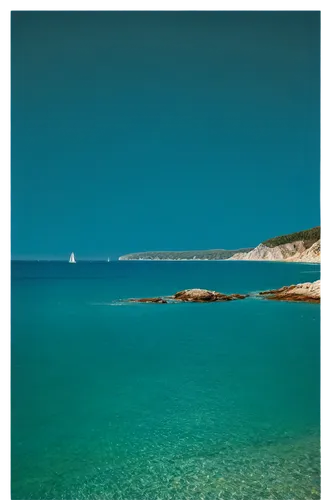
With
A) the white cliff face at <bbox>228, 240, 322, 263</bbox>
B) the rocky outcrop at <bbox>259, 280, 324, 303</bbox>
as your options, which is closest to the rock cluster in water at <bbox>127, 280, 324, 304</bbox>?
the rocky outcrop at <bbox>259, 280, 324, 303</bbox>

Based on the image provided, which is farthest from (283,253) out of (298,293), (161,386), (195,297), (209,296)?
(161,386)

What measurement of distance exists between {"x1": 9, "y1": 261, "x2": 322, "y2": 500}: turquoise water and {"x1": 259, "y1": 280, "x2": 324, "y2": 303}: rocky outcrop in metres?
0.10

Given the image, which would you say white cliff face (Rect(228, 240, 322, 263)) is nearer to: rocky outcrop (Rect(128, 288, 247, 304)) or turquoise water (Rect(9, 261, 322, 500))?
turquoise water (Rect(9, 261, 322, 500))

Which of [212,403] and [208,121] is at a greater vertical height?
[208,121]

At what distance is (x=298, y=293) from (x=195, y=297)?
4.51ft

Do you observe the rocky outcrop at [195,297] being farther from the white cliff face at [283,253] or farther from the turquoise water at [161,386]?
the white cliff face at [283,253]

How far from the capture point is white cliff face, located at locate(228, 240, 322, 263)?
11.9 ft

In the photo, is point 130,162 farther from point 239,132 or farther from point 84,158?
point 239,132

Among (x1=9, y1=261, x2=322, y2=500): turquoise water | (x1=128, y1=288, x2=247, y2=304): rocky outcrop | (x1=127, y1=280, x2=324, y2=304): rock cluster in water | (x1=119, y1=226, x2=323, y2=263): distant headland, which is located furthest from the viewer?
(x1=128, y1=288, x2=247, y2=304): rocky outcrop

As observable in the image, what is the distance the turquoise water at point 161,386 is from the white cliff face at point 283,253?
4.4 inches

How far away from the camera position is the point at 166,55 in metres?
2.83
